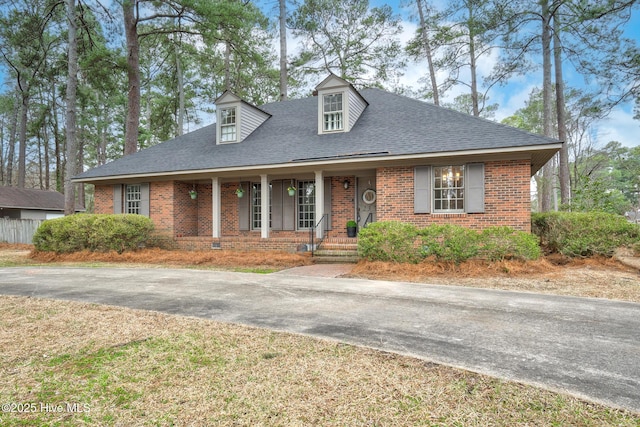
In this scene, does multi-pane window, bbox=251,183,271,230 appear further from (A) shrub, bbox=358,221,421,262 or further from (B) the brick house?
(A) shrub, bbox=358,221,421,262

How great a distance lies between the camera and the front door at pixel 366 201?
11984mm

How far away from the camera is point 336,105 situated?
503 inches

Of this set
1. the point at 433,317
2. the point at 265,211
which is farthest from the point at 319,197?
the point at 433,317

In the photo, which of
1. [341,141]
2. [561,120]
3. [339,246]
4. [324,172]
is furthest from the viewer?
[561,120]

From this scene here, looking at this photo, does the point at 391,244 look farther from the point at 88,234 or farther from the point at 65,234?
the point at 65,234

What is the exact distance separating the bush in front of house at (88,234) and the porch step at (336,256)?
683cm

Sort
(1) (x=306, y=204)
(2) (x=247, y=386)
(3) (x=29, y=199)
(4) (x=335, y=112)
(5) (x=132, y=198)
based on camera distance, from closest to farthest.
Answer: (2) (x=247, y=386) < (4) (x=335, y=112) < (1) (x=306, y=204) < (5) (x=132, y=198) < (3) (x=29, y=199)

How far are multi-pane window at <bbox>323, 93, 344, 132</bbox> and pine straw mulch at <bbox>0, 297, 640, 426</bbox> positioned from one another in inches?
409

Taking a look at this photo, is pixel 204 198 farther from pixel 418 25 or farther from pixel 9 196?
pixel 9 196

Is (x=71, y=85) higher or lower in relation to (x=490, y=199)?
higher

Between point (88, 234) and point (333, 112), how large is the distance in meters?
9.68

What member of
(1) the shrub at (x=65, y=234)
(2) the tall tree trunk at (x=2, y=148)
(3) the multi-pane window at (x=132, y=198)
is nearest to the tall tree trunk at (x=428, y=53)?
(3) the multi-pane window at (x=132, y=198)

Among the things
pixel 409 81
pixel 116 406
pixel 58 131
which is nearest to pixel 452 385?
pixel 116 406

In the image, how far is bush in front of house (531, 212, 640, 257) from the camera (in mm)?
7887
